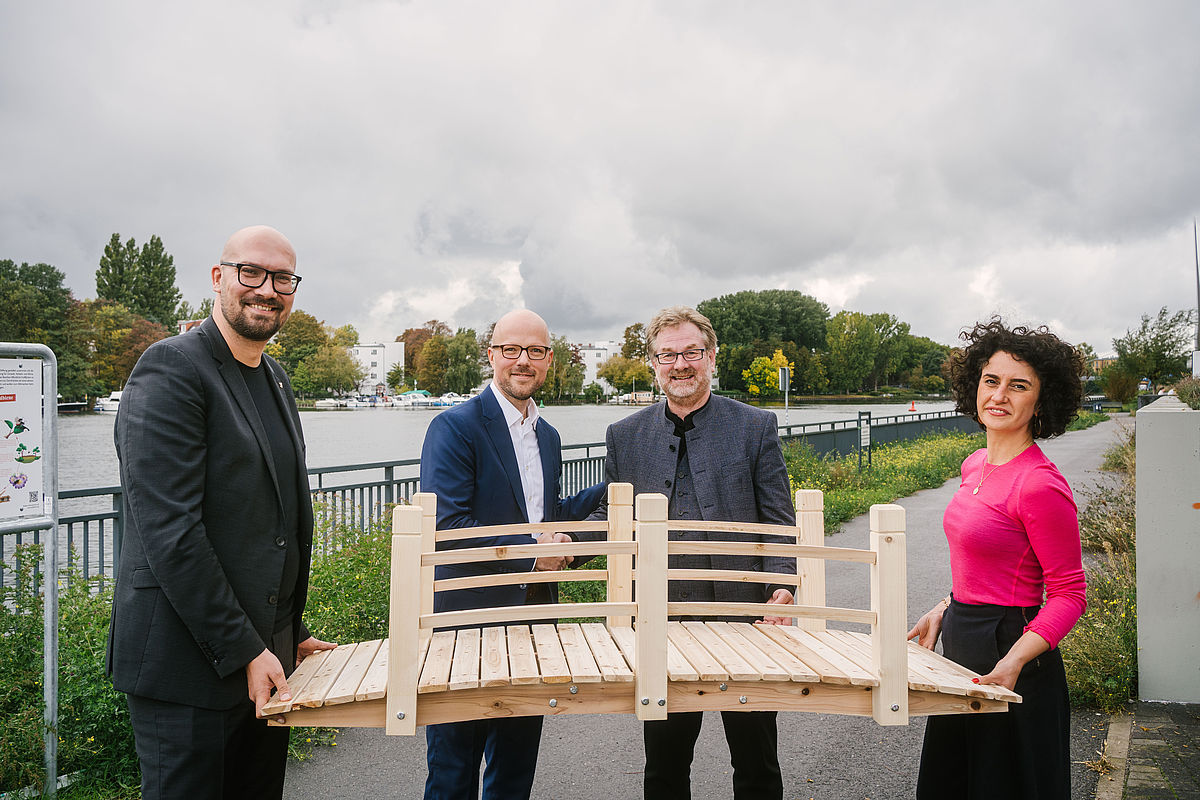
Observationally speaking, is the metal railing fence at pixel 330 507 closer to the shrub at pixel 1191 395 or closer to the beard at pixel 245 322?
the beard at pixel 245 322

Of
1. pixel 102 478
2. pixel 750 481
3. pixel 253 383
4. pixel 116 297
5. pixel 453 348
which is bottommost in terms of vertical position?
pixel 102 478

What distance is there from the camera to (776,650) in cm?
245

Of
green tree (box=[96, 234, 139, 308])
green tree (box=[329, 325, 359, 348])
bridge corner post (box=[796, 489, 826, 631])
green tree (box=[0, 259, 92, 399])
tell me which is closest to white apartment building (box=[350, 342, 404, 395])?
green tree (box=[329, 325, 359, 348])

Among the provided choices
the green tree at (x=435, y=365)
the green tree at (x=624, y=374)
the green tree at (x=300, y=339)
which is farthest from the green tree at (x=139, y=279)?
the green tree at (x=624, y=374)

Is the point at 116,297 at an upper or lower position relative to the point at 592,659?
upper

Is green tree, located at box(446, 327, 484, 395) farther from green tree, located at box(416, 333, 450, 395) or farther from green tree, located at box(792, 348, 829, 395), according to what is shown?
green tree, located at box(792, 348, 829, 395)

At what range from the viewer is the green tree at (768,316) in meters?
92.8

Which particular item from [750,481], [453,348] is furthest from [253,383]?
[453,348]

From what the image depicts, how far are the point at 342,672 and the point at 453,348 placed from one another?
223 feet

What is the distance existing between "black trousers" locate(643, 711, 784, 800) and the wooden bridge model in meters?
0.60

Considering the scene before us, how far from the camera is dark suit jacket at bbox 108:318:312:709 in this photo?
217 centimetres

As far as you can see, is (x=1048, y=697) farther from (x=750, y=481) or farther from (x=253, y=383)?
(x=253, y=383)

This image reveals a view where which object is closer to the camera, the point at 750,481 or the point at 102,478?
the point at 750,481

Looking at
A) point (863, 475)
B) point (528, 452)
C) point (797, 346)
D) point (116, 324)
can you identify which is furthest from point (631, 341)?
point (528, 452)
